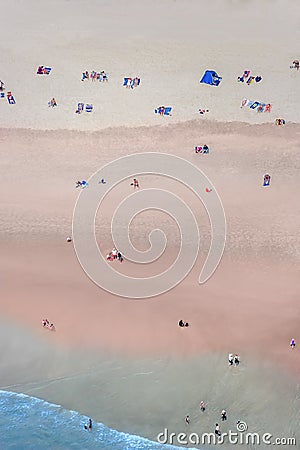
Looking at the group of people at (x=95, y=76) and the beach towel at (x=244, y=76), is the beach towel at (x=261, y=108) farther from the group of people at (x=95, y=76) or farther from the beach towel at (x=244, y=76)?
the group of people at (x=95, y=76)

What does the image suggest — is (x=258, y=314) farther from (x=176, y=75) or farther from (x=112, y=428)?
(x=176, y=75)

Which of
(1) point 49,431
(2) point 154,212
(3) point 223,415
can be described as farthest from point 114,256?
(3) point 223,415

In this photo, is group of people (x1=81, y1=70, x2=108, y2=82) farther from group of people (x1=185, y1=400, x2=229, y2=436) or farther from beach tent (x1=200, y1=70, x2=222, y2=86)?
group of people (x1=185, y1=400, x2=229, y2=436)

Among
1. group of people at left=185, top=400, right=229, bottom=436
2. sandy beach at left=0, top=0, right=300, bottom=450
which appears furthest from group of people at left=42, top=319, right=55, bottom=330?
group of people at left=185, top=400, right=229, bottom=436

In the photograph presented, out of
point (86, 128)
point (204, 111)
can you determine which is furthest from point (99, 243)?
point (204, 111)

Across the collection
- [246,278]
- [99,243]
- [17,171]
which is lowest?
[246,278]

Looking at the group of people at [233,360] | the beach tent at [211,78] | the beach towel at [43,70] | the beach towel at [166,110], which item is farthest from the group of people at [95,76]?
the group of people at [233,360]
